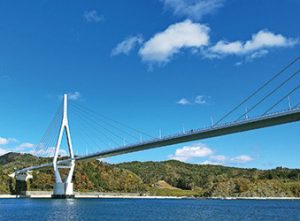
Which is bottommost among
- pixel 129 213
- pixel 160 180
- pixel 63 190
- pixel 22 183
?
pixel 129 213

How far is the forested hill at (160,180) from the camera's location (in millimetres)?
121869

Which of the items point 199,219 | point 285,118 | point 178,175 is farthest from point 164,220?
point 178,175

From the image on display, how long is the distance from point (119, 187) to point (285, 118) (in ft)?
321

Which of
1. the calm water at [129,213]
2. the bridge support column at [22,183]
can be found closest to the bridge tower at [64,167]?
the calm water at [129,213]

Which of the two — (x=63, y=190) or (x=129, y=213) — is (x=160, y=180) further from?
(x=129, y=213)

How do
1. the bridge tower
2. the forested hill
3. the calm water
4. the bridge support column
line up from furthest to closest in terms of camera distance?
the forested hill
the bridge support column
the bridge tower
the calm water

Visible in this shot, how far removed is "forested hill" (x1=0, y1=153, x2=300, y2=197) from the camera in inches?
4798

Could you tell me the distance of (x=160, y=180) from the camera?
177 m

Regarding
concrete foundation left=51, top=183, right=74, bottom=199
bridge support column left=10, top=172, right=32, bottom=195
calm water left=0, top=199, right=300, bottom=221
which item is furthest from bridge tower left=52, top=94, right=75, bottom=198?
bridge support column left=10, top=172, right=32, bottom=195

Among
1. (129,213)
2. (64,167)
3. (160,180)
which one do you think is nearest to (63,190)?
(64,167)

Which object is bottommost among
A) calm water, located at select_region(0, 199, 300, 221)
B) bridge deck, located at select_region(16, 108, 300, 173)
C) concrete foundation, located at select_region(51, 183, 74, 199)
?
calm water, located at select_region(0, 199, 300, 221)

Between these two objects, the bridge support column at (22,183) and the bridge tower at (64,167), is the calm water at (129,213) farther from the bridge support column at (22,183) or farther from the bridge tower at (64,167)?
the bridge support column at (22,183)

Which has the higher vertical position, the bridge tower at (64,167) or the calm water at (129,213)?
the bridge tower at (64,167)

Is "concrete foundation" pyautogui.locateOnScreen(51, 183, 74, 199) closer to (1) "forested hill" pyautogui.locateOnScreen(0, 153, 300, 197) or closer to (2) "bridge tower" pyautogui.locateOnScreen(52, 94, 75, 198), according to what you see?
(2) "bridge tower" pyautogui.locateOnScreen(52, 94, 75, 198)
